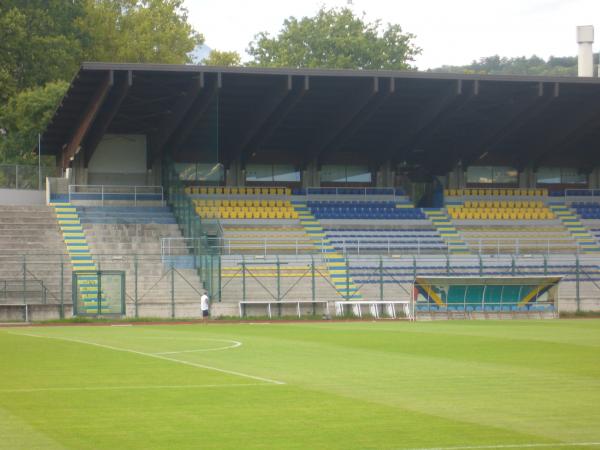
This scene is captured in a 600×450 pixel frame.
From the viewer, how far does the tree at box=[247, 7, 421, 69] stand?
3711 inches

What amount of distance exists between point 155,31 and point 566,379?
228 feet

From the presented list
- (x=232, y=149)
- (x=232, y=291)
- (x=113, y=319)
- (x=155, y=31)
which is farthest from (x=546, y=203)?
(x=155, y=31)

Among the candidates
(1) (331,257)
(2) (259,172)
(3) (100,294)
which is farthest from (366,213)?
(3) (100,294)

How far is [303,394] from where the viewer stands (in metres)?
16.2

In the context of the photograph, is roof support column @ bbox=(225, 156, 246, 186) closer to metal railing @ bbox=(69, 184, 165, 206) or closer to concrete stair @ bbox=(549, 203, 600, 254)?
metal railing @ bbox=(69, 184, 165, 206)

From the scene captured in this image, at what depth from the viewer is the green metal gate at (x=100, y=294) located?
149ft

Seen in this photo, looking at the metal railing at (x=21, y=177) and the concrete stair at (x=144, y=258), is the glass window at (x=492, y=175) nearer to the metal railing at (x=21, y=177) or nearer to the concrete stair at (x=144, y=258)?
the concrete stair at (x=144, y=258)

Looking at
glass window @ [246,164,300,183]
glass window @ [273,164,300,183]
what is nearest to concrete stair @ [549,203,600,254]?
glass window @ [273,164,300,183]

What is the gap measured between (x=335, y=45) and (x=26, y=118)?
33962mm

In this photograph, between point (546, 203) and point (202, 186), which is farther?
point (546, 203)

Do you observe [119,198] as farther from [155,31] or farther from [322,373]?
[322,373]

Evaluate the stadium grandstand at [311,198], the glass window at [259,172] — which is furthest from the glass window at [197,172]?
the glass window at [259,172]

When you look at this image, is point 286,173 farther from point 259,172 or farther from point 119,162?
point 119,162

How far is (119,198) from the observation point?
57.3 metres
